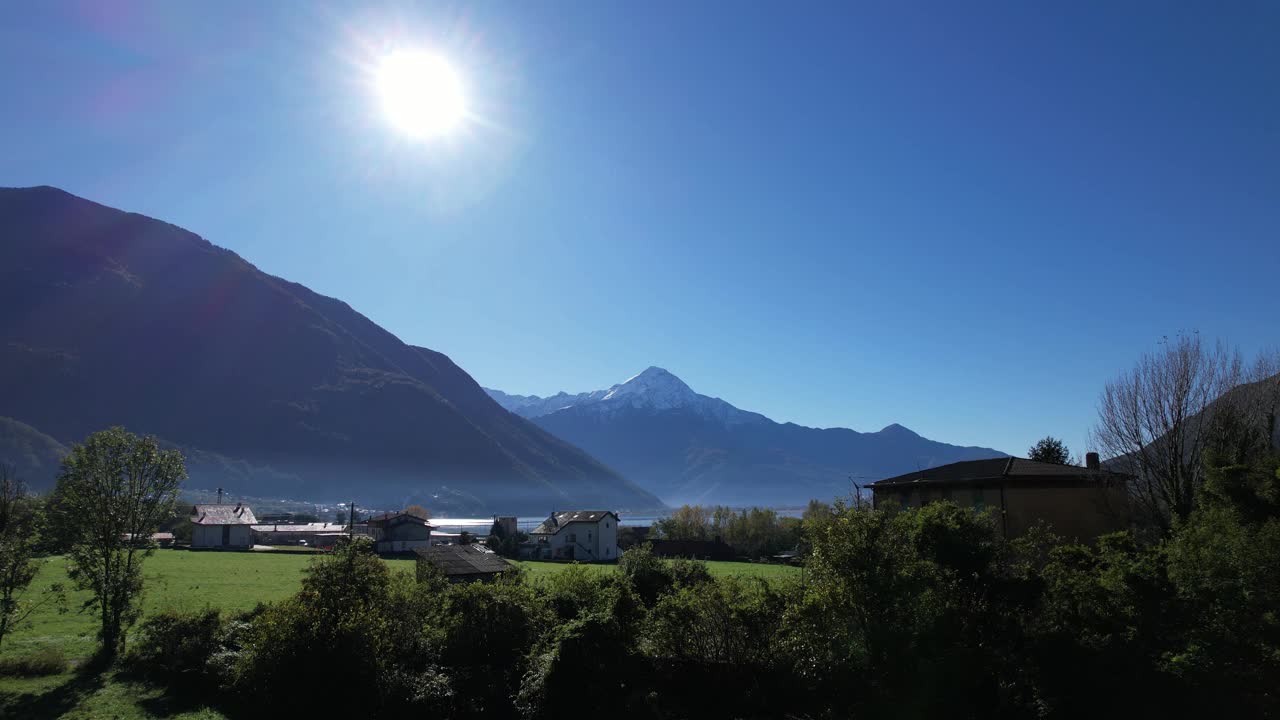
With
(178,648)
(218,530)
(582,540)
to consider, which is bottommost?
(582,540)

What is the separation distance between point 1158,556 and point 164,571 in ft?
209

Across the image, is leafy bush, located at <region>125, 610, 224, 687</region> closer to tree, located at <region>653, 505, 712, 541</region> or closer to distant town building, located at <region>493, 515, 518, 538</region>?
distant town building, located at <region>493, 515, 518, 538</region>

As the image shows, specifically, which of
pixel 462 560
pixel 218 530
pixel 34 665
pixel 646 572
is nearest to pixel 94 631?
pixel 34 665

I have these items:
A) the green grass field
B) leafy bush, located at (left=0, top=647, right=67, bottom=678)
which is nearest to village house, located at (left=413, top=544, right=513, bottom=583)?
the green grass field

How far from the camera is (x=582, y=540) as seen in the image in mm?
93062

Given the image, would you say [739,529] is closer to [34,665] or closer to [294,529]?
[34,665]

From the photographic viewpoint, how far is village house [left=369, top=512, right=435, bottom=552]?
92625 mm

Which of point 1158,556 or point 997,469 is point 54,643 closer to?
point 1158,556

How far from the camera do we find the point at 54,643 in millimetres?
25844

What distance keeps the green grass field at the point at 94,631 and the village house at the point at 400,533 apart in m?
37.7

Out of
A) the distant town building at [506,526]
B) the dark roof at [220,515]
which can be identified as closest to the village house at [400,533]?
the distant town building at [506,526]

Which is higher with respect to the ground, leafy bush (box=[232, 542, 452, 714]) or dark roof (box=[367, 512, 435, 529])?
dark roof (box=[367, 512, 435, 529])

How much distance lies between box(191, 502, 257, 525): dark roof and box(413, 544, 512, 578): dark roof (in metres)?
68.9

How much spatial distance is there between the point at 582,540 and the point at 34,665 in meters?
73.1
